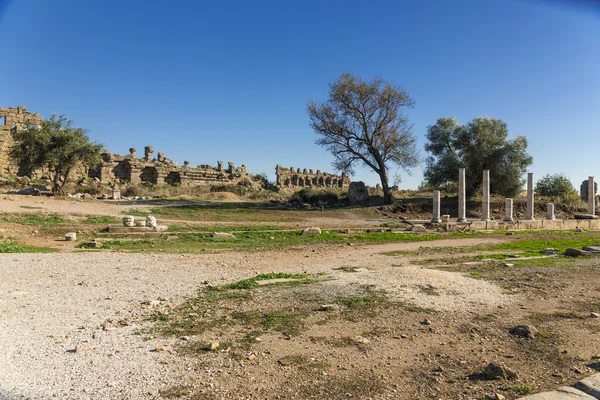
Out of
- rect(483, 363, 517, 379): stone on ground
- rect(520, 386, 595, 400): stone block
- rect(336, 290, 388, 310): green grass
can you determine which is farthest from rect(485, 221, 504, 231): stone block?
rect(520, 386, 595, 400): stone block

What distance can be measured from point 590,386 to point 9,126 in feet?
133

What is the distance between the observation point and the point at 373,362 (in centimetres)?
457

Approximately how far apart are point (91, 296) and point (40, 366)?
278 centimetres

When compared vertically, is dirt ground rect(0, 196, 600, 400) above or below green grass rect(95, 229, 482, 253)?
below

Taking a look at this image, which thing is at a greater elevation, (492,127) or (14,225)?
(492,127)

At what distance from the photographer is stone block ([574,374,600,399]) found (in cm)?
388

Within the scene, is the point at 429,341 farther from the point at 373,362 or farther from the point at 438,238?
the point at 438,238

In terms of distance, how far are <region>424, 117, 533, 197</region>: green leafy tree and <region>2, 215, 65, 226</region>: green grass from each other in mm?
28312

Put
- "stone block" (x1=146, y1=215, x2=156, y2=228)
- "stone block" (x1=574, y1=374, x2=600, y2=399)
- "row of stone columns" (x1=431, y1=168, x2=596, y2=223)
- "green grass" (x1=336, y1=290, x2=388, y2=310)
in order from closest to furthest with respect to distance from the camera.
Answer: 1. "stone block" (x1=574, y1=374, x2=600, y2=399)
2. "green grass" (x1=336, y1=290, x2=388, y2=310)
3. "stone block" (x1=146, y1=215, x2=156, y2=228)
4. "row of stone columns" (x1=431, y1=168, x2=596, y2=223)

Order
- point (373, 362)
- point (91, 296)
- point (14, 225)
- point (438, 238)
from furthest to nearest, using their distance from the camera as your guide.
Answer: point (438, 238) → point (14, 225) → point (91, 296) → point (373, 362)

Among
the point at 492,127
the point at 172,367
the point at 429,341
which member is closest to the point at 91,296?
the point at 172,367

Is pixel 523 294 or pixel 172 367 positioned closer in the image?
pixel 172 367

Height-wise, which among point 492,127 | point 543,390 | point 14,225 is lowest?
point 543,390

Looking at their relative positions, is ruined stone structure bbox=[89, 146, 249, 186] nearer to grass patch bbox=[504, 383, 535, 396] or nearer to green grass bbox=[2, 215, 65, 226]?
green grass bbox=[2, 215, 65, 226]
